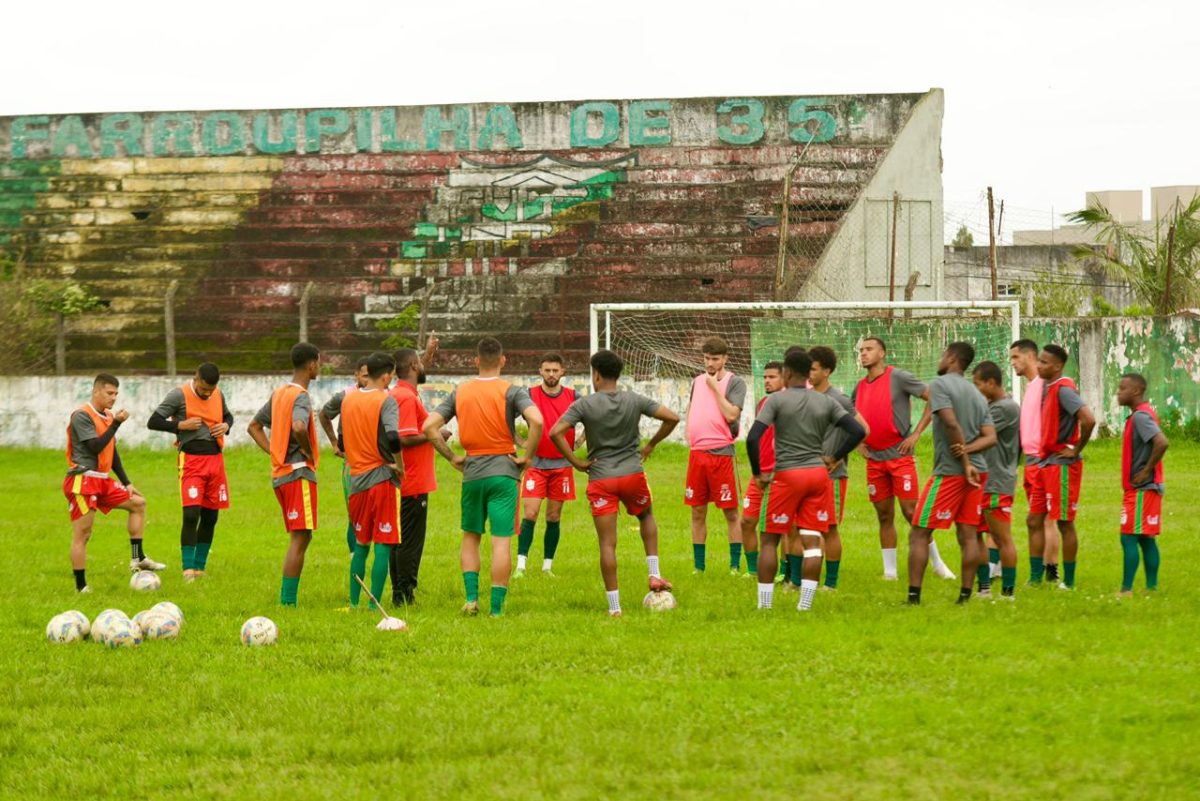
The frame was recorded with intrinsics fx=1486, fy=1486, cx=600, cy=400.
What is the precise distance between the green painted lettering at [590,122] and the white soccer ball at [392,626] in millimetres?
23998

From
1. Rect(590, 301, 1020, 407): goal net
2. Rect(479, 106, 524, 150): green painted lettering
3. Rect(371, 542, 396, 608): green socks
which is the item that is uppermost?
Rect(479, 106, 524, 150): green painted lettering

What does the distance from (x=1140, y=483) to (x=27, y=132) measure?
30.4 metres

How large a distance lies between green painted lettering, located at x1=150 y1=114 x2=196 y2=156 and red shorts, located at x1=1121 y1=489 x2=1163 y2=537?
27250 mm

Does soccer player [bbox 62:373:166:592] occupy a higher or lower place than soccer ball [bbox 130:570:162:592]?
higher

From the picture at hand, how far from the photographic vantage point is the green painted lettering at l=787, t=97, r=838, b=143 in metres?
32.6

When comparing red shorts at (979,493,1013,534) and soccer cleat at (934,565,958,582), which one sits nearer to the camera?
red shorts at (979,493,1013,534)

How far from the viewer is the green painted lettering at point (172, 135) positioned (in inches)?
1346

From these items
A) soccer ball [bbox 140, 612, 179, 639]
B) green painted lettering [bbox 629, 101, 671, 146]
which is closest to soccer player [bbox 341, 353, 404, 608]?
soccer ball [bbox 140, 612, 179, 639]

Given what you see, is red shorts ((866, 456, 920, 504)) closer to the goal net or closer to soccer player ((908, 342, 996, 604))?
soccer player ((908, 342, 996, 604))

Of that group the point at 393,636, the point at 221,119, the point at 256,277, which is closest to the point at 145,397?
the point at 256,277

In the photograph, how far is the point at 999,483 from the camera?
1117cm

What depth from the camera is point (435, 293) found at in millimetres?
29984

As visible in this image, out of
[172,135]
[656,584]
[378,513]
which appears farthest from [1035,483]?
[172,135]

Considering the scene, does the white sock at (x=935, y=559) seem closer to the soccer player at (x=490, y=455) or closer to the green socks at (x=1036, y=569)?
the green socks at (x=1036, y=569)
